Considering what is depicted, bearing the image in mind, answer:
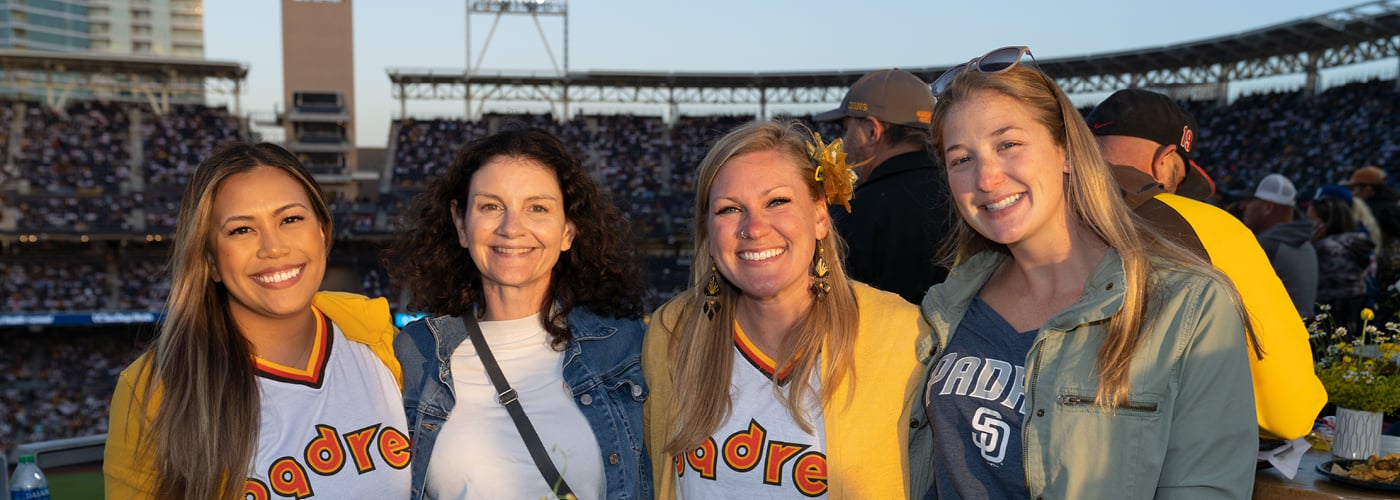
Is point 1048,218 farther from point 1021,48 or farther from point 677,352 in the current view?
point 677,352

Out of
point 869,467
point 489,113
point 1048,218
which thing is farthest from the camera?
point 489,113

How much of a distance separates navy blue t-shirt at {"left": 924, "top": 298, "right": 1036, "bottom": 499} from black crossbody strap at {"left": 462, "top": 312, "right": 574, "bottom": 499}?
3.29 ft

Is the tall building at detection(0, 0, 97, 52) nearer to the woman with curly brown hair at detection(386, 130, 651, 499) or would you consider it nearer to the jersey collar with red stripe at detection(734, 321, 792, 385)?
the woman with curly brown hair at detection(386, 130, 651, 499)

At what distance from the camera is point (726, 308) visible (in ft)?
9.02

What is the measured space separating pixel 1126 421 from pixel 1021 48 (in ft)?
3.02

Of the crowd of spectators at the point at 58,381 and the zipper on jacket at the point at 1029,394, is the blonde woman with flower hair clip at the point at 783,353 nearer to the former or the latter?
the zipper on jacket at the point at 1029,394

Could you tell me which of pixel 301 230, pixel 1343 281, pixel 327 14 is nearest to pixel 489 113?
pixel 327 14

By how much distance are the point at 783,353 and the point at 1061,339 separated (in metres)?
0.73

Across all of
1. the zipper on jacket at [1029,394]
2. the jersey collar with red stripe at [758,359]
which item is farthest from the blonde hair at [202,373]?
the zipper on jacket at [1029,394]

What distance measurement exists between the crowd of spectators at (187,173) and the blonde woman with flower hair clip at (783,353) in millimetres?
20605

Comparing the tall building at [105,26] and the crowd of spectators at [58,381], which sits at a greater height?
the tall building at [105,26]

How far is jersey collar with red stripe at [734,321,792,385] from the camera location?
256 cm

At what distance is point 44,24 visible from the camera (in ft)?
281

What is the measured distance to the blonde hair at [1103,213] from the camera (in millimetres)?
2100
